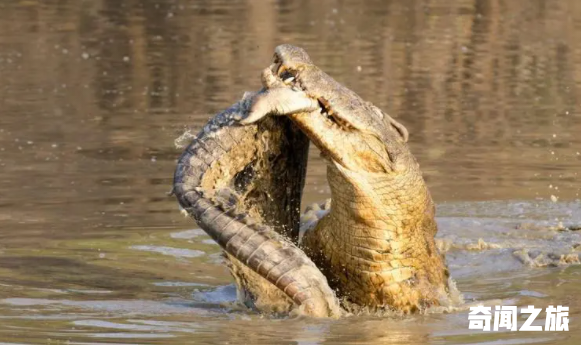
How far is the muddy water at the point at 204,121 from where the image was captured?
664 cm

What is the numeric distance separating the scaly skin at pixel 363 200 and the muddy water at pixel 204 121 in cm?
18

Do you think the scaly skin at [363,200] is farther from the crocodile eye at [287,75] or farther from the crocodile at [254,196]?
the crocodile at [254,196]

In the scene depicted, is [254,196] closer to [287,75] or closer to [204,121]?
[287,75]

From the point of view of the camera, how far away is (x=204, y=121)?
13242mm

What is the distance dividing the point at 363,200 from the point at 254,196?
A: 50 centimetres

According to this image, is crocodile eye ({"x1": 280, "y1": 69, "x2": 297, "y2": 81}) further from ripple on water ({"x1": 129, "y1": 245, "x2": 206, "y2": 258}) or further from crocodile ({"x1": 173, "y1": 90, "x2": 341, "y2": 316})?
ripple on water ({"x1": 129, "y1": 245, "x2": 206, "y2": 258})

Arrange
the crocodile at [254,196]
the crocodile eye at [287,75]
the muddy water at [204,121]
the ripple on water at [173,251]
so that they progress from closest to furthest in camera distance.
→ 1. the crocodile eye at [287,75]
2. the crocodile at [254,196]
3. the muddy water at [204,121]
4. the ripple on water at [173,251]

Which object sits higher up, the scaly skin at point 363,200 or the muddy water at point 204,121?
the scaly skin at point 363,200

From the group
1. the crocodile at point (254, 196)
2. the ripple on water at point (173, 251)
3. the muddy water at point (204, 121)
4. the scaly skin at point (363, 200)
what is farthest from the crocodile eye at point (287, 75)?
the ripple on water at point (173, 251)

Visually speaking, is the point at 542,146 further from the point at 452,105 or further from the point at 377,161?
the point at 377,161

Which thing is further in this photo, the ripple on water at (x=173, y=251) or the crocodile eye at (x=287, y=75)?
the ripple on water at (x=173, y=251)

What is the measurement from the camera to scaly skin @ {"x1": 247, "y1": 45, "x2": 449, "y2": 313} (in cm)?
580

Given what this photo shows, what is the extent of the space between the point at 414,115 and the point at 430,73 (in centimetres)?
322

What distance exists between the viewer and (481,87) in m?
15.8
